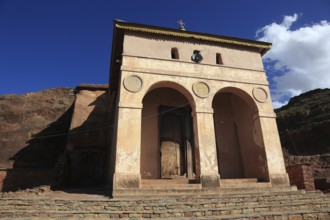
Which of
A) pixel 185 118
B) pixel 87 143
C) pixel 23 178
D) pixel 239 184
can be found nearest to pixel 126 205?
pixel 239 184

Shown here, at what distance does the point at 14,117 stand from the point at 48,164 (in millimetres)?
9257

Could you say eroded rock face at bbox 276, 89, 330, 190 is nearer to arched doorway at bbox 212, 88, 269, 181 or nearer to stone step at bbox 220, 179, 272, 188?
arched doorway at bbox 212, 88, 269, 181

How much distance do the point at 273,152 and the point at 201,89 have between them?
4.43 meters

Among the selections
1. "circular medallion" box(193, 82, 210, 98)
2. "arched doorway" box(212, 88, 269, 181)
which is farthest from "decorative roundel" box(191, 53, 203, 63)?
"arched doorway" box(212, 88, 269, 181)

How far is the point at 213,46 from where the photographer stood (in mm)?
12055

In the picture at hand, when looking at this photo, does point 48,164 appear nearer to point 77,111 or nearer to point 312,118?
point 77,111

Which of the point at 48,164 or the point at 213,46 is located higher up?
the point at 213,46

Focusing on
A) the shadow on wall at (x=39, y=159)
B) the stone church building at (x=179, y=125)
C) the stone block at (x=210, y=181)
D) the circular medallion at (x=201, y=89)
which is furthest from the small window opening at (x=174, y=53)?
the shadow on wall at (x=39, y=159)

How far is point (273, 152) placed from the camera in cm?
1023

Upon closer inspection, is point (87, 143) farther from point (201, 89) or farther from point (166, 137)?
point (201, 89)

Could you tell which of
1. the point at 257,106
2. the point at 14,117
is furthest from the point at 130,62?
the point at 14,117

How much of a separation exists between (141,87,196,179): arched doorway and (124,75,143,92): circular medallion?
2.66 metres

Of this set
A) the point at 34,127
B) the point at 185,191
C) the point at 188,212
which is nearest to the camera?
the point at 188,212

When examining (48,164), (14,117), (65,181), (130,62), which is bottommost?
(65,181)
